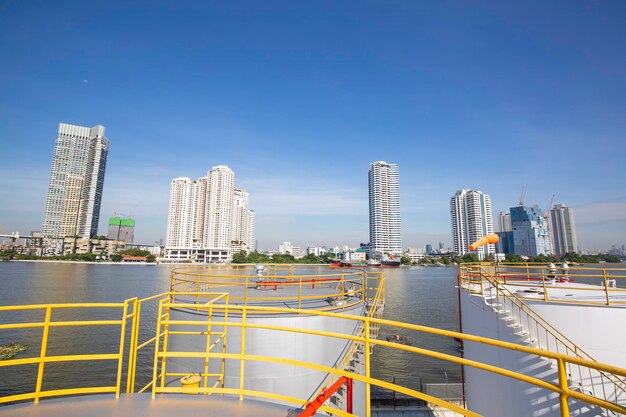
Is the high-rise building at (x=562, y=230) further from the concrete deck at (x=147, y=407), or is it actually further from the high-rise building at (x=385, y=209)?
the concrete deck at (x=147, y=407)

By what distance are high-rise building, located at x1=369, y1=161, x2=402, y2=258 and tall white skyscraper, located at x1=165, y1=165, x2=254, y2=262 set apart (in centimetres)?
8513

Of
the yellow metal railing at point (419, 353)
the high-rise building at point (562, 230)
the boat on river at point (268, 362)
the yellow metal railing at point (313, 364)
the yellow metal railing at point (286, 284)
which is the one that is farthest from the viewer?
the high-rise building at point (562, 230)

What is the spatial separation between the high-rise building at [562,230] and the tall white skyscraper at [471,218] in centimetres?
3748

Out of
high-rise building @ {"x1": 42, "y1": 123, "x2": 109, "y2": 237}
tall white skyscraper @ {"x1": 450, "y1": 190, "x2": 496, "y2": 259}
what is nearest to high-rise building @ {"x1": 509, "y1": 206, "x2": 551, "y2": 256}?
tall white skyscraper @ {"x1": 450, "y1": 190, "x2": 496, "y2": 259}

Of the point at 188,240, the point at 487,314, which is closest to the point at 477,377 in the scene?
the point at 487,314

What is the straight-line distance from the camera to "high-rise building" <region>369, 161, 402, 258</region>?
18988 centimetres

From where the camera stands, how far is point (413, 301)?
4462 cm

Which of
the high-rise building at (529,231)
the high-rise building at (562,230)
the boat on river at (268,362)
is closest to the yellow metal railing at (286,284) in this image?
the boat on river at (268,362)

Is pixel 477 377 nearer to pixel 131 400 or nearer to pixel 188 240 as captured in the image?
pixel 131 400

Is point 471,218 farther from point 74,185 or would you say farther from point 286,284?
point 74,185

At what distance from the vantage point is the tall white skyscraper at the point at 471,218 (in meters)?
189

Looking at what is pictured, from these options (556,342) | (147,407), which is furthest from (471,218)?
(147,407)

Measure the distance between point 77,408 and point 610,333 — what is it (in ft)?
39.3

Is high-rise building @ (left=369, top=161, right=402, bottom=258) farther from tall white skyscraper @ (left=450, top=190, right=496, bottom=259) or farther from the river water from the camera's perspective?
the river water
